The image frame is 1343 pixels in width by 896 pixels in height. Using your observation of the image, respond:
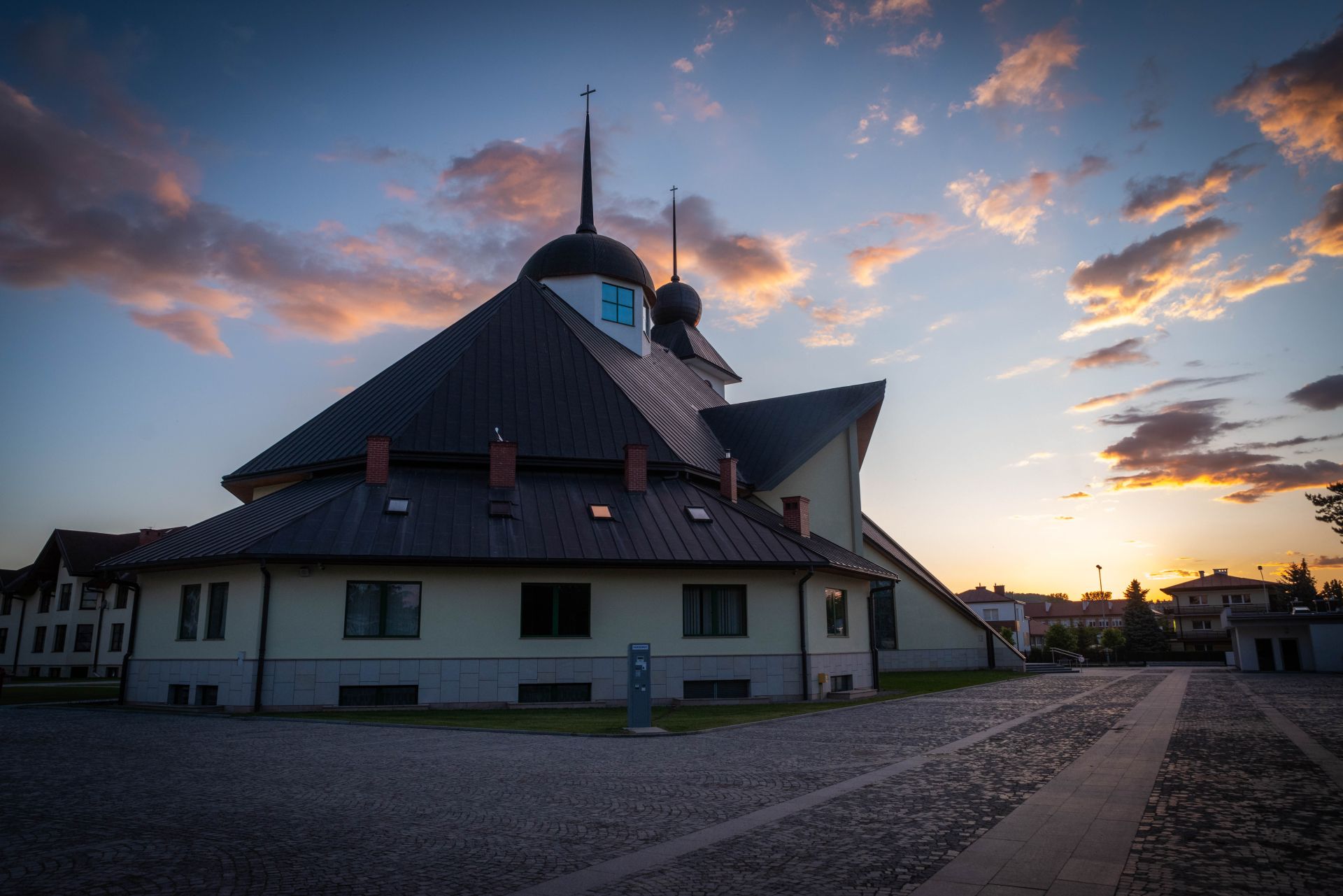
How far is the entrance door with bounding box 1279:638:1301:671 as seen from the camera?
147ft

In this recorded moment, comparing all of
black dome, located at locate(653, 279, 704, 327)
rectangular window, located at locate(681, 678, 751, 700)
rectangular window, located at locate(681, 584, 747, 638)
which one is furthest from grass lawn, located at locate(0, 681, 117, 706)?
black dome, located at locate(653, 279, 704, 327)

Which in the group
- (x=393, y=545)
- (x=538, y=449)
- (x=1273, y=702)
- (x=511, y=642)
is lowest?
(x=1273, y=702)

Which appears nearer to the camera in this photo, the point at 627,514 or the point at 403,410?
the point at 627,514

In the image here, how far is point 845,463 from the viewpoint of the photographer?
3478cm

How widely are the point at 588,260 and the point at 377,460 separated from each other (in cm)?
1559

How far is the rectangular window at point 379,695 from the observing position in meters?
21.5

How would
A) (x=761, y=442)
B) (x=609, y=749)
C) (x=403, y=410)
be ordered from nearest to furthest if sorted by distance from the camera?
(x=609, y=749) → (x=403, y=410) → (x=761, y=442)

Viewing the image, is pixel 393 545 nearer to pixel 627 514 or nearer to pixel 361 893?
pixel 627 514

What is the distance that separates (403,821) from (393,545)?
14431 mm

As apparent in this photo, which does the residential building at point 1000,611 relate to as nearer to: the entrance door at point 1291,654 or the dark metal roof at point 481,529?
the entrance door at point 1291,654

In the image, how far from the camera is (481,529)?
76.3 ft

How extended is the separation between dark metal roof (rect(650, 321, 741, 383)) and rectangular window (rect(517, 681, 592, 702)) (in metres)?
31.5

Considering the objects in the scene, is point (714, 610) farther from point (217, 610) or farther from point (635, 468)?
point (217, 610)

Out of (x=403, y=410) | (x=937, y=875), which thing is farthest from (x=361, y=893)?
(x=403, y=410)
